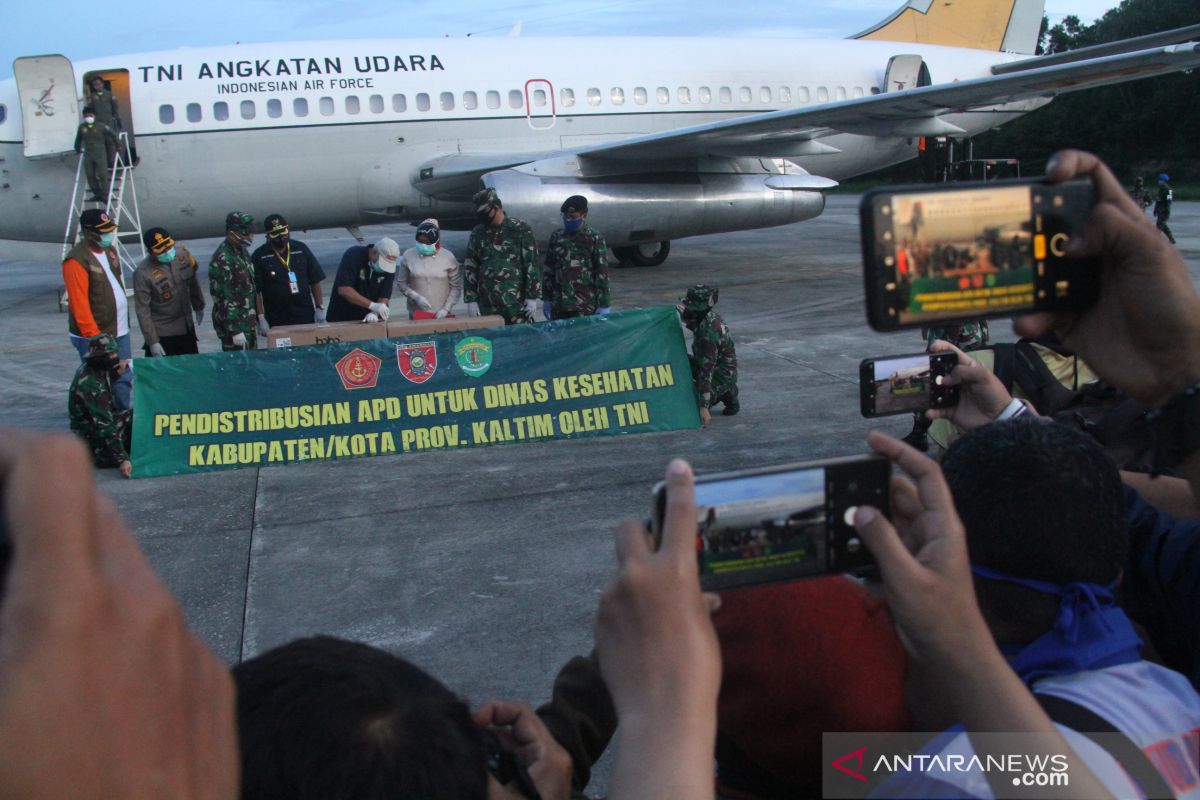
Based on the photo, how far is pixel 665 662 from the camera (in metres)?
1.20

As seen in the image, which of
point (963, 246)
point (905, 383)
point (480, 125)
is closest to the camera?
point (963, 246)

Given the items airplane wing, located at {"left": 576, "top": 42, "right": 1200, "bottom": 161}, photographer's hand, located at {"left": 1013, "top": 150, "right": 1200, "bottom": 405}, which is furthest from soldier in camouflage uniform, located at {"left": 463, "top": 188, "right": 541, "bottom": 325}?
photographer's hand, located at {"left": 1013, "top": 150, "right": 1200, "bottom": 405}

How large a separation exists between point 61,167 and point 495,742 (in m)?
15.4

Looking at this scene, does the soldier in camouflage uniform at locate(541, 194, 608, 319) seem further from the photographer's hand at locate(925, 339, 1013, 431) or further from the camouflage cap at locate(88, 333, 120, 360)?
the photographer's hand at locate(925, 339, 1013, 431)

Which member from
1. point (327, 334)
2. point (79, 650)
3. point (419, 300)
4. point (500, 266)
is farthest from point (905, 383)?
point (419, 300)

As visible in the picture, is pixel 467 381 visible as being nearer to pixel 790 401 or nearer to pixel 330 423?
pixel 330 423

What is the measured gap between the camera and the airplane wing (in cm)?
1258

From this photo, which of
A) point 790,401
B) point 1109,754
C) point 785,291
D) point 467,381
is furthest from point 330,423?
point 785,291

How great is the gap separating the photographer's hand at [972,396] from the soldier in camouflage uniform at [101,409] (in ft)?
21.4

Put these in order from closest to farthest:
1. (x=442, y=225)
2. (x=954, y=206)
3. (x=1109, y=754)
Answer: (x=1109, y=754) < (x=954, y=206) < (x=442, y=225)

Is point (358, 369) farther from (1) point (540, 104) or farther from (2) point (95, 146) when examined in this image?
(1) point (540, 104)

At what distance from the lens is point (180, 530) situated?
6379 millimetres

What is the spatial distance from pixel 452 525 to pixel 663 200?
10207 millimetres

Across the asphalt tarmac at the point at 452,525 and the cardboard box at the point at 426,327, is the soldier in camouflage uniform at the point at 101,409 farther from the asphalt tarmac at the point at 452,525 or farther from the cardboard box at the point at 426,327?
the cardboard box at the point at 426,327
